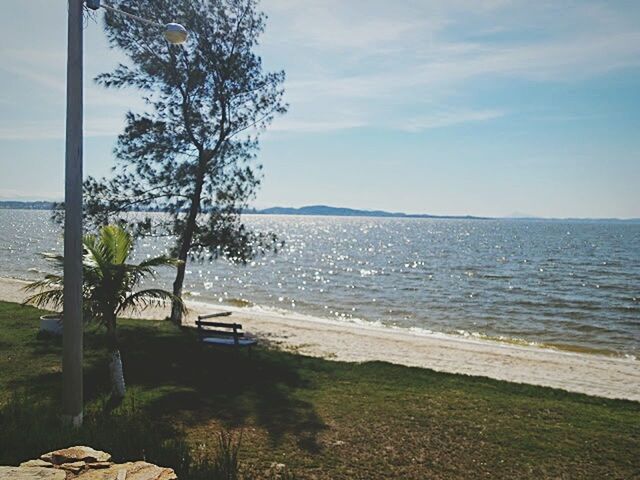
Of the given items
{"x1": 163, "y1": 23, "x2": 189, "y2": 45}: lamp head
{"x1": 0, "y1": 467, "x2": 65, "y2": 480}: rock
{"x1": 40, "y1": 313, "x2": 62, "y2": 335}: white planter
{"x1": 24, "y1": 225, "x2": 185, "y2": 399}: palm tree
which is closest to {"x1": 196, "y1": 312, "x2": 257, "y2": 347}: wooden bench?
{"x1": 24, "y1": 225, "x2": 185, "y2": 399}: palm tree

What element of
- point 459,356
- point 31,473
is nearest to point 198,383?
point 31,473

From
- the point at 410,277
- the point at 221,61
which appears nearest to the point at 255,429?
the point at 221,61

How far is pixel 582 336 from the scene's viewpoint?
74.9 ft

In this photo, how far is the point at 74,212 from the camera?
6.51 meters

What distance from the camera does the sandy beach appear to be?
44.4ft

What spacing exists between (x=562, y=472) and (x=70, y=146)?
6.72 meters

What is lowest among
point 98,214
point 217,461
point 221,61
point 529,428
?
point 529,428

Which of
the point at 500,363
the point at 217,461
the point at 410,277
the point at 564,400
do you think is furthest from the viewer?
the point at 410,277

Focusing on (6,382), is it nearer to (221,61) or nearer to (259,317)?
(221,61)

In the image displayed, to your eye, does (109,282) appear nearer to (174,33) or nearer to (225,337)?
(174,33)

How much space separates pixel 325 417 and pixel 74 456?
4483 mm

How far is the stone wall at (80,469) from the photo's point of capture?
4.16 metres

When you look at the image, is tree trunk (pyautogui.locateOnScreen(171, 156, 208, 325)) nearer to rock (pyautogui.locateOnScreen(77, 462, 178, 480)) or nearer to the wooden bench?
the wooden bench

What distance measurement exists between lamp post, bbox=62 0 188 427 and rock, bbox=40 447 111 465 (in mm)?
1965
